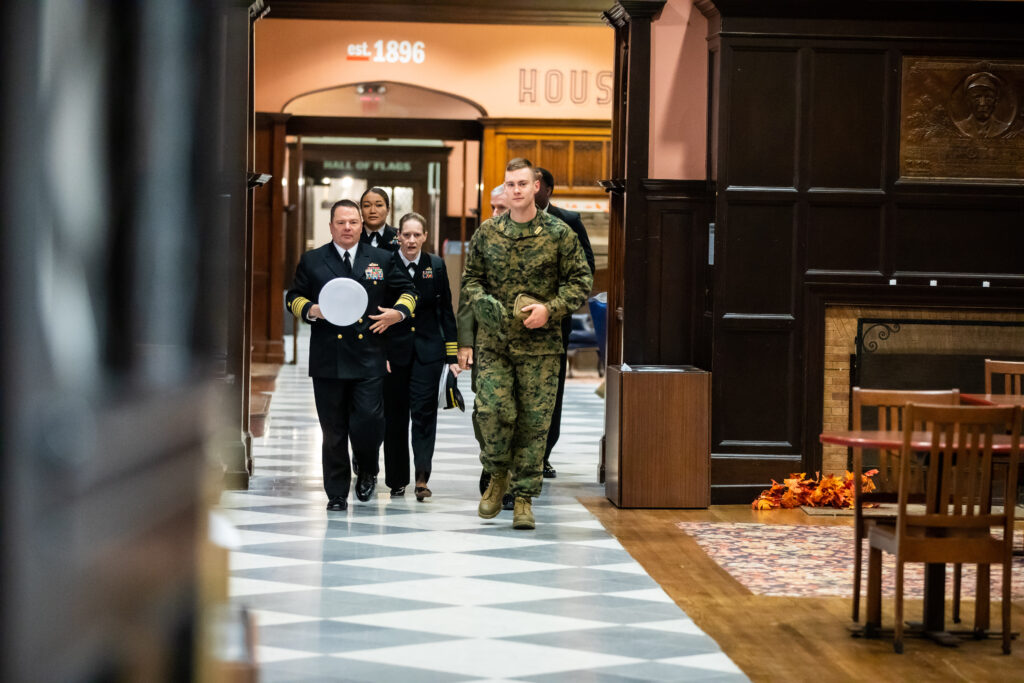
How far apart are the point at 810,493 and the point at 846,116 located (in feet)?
6.78

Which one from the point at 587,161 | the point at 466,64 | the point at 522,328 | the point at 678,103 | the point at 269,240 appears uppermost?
the point at 466,64

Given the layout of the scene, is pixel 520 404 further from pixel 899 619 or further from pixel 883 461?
pixel 899 619

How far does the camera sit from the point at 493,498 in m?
6.47

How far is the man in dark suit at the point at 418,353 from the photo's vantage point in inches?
271

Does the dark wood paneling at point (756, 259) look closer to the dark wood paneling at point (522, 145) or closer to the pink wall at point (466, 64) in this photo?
the pink wall at point (466, 64)

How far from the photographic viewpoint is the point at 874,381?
7414mm

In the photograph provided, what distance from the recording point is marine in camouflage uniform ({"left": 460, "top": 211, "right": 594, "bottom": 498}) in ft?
20.1

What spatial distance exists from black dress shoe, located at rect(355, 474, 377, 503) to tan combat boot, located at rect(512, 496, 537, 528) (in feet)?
3.11

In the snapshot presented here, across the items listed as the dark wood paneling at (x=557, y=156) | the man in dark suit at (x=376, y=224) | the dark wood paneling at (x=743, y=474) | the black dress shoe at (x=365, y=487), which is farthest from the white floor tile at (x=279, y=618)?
the dark wood paneling at (x=557, y=156)

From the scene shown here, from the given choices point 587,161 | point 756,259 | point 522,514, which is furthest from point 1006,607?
point 587,161

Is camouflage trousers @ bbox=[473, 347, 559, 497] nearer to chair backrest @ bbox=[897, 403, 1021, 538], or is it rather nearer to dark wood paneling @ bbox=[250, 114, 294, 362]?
chair backrest @ bbox=[897, 403, 1021, 538]

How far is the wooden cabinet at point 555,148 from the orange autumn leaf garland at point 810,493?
29.7ft

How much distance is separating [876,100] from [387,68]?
31.1 ft

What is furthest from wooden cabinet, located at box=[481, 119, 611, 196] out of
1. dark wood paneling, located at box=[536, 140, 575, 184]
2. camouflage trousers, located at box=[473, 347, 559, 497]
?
camouflage trousers, located at box=[473, 347, 559, 497]
